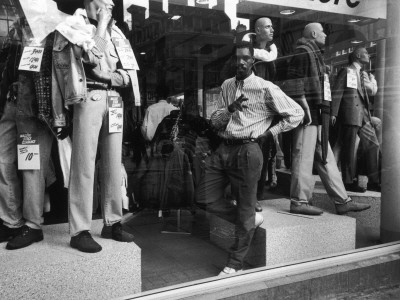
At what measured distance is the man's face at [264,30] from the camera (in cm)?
388

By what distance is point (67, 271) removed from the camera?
2.50 metres

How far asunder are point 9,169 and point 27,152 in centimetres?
18

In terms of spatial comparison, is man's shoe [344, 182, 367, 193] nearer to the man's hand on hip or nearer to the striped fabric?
the striped fabric

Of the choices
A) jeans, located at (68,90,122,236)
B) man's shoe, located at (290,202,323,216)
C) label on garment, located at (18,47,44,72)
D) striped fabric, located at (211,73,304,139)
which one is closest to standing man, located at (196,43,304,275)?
striped fabric, located at (211,73,304,139)

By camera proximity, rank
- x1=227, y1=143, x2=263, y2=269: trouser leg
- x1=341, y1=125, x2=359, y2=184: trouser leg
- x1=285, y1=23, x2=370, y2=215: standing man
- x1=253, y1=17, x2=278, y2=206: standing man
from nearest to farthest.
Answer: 1. x1=227, y1=143, x2=263, y2=269: trouser leg
2. x1=253, y1=17, x2=278, y2=206: standing man
3. x1=285, y1=23, x2=370, y2=215: standing man
4. x1=341, y1=125, x2=359, y2=184: trouser leg

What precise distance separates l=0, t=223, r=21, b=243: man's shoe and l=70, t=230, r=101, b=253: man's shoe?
1.33 ft

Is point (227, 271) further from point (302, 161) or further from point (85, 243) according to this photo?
point (302, 161)

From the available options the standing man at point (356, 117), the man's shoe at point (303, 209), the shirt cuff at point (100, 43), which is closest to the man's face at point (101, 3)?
the shirt cuff at point (100, 43)

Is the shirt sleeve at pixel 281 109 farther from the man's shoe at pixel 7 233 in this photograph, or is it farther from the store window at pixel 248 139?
the man's shoe at pixel 7 233

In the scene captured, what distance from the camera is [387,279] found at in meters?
3.67

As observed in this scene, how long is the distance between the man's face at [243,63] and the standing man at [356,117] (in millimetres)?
1638

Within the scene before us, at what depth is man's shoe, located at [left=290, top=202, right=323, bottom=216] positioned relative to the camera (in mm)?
3848

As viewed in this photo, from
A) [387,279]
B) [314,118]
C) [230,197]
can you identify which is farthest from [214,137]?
[387,279]

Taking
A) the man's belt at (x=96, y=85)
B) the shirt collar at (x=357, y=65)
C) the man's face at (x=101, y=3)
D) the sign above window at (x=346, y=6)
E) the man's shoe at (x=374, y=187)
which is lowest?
the man's shoe at (x=374, y=187)
